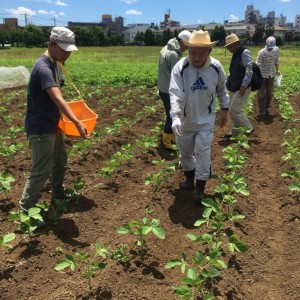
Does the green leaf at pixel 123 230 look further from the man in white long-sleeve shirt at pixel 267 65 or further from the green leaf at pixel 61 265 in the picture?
the man in white long-sleeve shirt at pixel 267 65

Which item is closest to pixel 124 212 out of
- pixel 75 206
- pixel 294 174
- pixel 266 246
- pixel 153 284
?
pixel 75 206

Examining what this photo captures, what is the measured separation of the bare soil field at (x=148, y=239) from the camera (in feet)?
9.21

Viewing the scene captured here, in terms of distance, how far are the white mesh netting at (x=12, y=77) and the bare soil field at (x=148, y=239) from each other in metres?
8.82

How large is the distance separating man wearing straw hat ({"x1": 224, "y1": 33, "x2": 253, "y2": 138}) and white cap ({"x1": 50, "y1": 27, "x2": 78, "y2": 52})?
10.8 feet

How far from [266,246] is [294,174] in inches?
49.9

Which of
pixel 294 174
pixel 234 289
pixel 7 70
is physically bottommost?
pixel 234 289

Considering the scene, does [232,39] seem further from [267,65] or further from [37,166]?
[37,166]

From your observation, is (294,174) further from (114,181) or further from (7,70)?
(7,70)

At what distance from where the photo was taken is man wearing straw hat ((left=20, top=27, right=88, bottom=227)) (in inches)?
127

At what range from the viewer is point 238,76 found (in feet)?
20.0

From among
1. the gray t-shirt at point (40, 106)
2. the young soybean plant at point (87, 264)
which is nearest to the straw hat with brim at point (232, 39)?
the gray t-shirt at point (40, 106)

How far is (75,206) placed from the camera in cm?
407

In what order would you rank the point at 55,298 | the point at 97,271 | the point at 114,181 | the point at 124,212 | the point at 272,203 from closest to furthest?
the point at 55,298
the point at 97,271
the point at 124,212
the point at 272,203
the point at 114,181

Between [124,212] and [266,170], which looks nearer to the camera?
[124,212]
